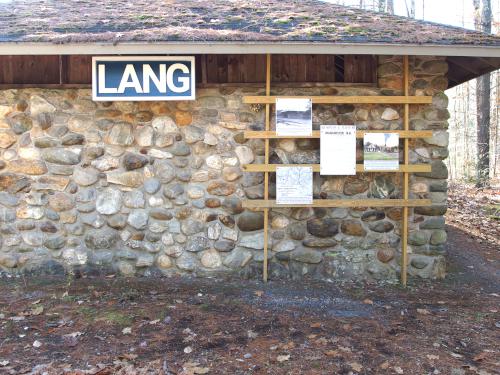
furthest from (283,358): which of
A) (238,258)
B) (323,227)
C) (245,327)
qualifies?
(323,227)

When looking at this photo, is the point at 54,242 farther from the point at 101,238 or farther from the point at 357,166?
the point at 357,166

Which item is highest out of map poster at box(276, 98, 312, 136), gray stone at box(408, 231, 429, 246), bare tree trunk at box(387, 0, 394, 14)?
bare tree trunk at box(387, 0, 394, 14)

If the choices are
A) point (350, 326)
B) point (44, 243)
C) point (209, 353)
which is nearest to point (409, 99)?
point (350, 326)

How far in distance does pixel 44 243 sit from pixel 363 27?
14.9 feet

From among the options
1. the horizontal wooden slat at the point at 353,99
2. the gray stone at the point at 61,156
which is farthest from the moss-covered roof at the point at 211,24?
the gray stone at the point at 61,156

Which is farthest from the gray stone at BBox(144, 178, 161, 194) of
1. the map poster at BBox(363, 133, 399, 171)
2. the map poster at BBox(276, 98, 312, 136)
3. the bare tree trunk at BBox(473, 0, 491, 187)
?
the bare tree trunk at BBox(473, 0, 491, 187)

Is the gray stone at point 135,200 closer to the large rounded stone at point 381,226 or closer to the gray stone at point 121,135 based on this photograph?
the gray stone at point 121,135

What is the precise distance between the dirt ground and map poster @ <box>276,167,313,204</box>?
0.98 meters

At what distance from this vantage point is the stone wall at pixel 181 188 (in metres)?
5.44

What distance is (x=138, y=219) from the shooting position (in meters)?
5.45

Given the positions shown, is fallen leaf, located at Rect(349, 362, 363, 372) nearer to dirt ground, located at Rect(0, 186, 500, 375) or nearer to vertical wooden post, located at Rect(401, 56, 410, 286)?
dirt ground, located at Rect(0, 186, 500, 375)

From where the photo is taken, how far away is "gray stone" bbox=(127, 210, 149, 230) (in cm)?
545

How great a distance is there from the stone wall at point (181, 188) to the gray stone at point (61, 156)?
12 mm

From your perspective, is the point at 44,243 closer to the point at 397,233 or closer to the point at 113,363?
the point at 113,363
